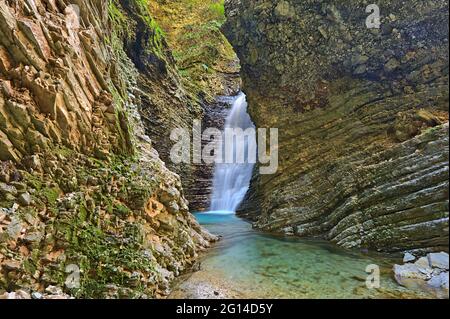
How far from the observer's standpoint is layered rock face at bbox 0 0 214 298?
570 cm

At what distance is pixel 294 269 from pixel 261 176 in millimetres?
7651

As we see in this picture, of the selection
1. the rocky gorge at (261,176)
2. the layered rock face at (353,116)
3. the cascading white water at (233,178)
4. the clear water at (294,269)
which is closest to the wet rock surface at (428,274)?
the rocky gorge at (261,176)

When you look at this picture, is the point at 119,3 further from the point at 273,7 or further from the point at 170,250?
the point at 170,250

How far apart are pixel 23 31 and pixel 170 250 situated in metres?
5.88

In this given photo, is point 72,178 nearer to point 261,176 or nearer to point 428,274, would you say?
point 428,274

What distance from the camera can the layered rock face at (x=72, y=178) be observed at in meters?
5.70

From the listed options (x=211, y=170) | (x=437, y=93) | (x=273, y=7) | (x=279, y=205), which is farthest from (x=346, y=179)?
(x=211, y=170)

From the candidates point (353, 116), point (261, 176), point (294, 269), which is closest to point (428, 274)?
point (294, 269)

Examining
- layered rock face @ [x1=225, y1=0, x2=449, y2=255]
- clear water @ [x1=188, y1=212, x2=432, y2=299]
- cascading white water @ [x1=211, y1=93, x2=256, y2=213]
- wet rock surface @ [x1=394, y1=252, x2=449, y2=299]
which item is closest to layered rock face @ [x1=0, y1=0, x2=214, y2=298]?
clear water @ [x1=188, y1=212, x2=432, y2=299]

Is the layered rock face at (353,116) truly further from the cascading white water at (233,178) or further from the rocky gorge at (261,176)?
the cascading white water at (233,178)

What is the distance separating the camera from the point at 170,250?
7906 mm

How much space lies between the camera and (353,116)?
1171 cm

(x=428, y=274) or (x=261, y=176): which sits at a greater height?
(x=261, y=176)

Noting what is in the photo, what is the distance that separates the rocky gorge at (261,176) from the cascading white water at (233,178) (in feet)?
16.4
